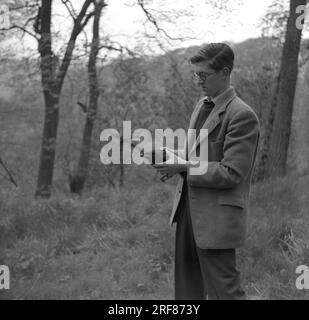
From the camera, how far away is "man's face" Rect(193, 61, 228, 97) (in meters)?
2.27

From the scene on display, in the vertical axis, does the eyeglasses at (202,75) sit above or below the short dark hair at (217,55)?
below

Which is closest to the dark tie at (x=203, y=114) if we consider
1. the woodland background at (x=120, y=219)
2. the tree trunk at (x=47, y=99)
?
the woodland background at (x=120, y=219)

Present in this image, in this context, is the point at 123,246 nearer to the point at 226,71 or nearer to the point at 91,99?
the point at 226,71

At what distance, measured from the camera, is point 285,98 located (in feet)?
26.1

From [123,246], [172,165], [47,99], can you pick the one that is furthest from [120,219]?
[47,99]

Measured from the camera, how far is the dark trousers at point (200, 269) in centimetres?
233

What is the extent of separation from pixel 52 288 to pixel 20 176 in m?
18.1

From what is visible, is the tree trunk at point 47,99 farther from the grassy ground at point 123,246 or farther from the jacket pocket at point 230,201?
the jacket pocket at point 230,201

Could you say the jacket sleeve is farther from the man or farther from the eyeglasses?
the eyeglasses

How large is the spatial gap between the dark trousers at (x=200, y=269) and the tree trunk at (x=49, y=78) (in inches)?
261

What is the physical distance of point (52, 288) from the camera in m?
4.11

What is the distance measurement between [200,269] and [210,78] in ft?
3.29

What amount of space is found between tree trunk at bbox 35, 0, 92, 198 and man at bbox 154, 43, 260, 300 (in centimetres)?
688
